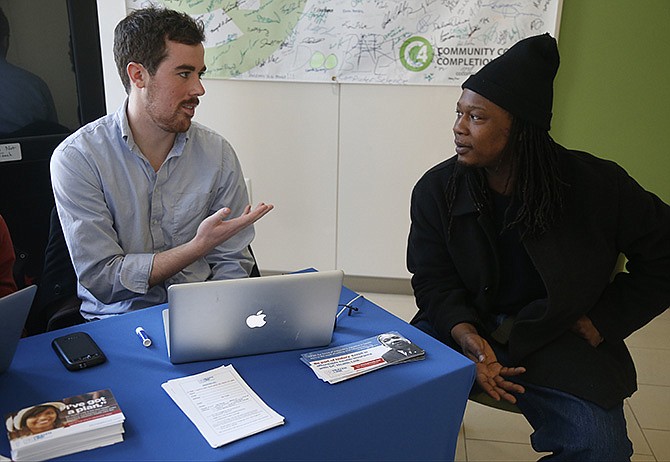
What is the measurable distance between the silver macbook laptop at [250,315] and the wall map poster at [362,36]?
79.1 inches

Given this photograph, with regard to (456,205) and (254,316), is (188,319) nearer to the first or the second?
(254,316)

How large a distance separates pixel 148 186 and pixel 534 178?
109 centimetres

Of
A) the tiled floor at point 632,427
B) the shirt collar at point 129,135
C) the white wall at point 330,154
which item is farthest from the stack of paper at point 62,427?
the white wall at point 330,154

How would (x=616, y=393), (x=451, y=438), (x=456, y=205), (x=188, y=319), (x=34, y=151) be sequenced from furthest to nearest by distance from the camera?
(x=34, y=151) → (x=456, y=205) → (x=616, y=393) → (x=451, y=438) → (x=188, y=319)

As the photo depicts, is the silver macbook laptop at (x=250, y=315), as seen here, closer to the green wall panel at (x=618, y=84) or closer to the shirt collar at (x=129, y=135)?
the shirt collar at (x=129, y=135)

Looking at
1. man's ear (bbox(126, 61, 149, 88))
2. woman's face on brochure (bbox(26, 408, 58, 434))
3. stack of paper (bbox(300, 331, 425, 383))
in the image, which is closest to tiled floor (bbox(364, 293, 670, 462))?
stack of paper (bbox(300, 331, 425, 383))

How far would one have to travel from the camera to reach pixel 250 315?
1272mm

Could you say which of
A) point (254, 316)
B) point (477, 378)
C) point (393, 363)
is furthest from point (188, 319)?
point (477, 378)

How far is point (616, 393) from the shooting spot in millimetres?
1582

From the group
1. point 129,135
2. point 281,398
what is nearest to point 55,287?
point 129,135

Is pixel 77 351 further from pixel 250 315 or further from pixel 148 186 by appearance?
pixel 148 186

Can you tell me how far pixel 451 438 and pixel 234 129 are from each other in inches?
90.1

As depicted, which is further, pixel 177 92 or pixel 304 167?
pixel 304 167

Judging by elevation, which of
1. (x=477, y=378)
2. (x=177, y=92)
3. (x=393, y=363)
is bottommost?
(x=477, y=378)
